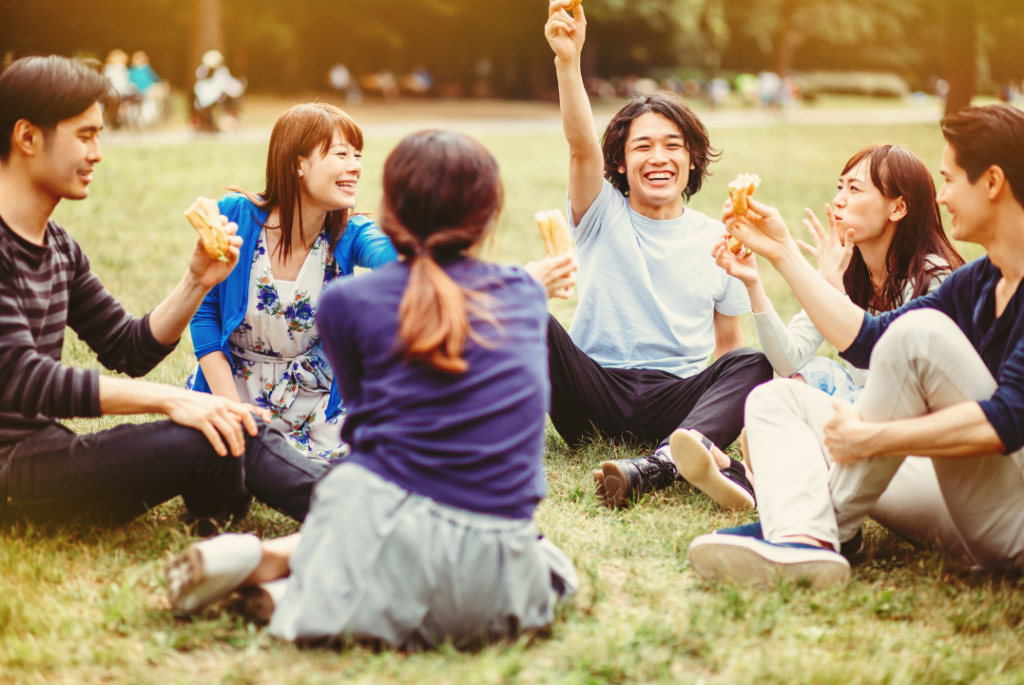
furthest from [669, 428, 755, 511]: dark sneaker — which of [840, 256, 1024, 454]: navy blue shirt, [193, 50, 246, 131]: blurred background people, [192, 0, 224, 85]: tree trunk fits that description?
[192, 0, 224, 85]: tree trunk

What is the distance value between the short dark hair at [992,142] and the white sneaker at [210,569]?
2408 mm

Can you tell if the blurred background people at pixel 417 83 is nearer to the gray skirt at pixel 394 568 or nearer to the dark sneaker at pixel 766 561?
the dark sneaker at pixel 766 561

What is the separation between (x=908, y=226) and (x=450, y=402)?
2396 millimetres

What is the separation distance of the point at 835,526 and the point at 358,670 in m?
1.58

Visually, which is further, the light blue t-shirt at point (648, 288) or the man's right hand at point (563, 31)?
the light blue t-shirt at point (648, 288)

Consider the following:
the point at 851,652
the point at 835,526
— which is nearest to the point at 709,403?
the point at 835,526

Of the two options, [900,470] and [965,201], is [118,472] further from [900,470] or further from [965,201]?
[965,201]

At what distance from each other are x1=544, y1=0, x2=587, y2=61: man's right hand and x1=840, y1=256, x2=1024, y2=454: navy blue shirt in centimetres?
171

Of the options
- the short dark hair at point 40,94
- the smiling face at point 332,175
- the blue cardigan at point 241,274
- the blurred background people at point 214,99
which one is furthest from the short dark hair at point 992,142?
the blurred background people at point 214,99

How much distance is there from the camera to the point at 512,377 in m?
2.44

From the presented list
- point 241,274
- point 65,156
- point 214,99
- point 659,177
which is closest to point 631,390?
point 659,177

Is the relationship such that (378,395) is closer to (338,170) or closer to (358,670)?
(358,670)

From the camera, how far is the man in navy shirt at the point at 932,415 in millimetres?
2744

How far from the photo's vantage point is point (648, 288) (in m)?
4.25
